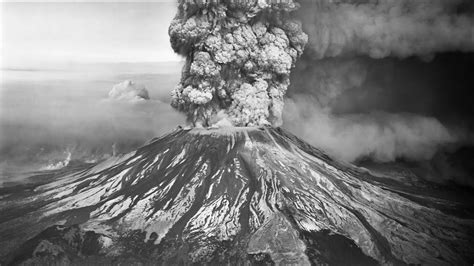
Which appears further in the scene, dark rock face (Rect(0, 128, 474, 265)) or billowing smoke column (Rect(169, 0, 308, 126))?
billowing smoke column (Rect(169, 0, 308, 126))

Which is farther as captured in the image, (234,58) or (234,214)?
(234,58)

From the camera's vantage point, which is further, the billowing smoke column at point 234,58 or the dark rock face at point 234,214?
the billowing smoke column at point 234,58

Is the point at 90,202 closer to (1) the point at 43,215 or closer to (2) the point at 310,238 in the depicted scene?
(1) the point at 43,215

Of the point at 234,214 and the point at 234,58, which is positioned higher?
the point at 234,58

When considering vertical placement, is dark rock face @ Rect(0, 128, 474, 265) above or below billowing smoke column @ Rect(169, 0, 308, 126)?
below

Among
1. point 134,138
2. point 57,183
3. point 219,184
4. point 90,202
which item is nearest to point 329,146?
point 219,184
